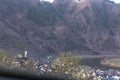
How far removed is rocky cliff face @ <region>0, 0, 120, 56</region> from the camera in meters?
67.1

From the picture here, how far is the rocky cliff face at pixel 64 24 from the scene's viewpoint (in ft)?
220

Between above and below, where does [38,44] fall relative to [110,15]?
below

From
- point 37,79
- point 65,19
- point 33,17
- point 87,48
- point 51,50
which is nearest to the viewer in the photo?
point 37,79

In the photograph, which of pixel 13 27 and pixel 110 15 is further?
pixel 110 15

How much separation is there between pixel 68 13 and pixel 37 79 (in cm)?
8083

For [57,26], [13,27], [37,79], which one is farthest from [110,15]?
[37,79]

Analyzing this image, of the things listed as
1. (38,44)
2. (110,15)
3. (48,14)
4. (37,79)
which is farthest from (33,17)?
(37,79)

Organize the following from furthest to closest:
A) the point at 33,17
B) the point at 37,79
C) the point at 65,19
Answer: the point at 65,19 < the point at 33,17 < the point at 37,79

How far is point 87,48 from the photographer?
76125 millimetres

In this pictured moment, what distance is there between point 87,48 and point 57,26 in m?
7.63

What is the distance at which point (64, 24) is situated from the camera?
259ft

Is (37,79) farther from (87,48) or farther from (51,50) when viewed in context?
(87,48)

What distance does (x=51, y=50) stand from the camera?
211 feet

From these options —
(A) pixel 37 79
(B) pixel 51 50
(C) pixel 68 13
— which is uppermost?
(C) pixel 68 13
